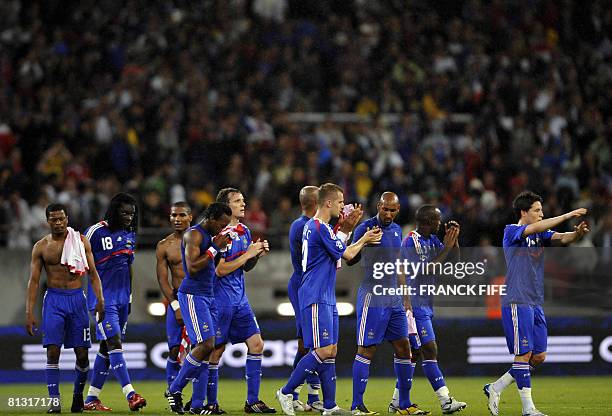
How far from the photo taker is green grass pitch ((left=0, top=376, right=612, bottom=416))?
13727 millimetres

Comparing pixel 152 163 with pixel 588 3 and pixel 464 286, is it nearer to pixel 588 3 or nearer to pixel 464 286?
pixel 464 286

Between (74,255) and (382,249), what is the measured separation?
3281mm

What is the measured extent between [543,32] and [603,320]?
10.0 meters

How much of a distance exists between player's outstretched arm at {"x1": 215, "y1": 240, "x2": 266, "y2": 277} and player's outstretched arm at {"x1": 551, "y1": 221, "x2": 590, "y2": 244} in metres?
3.06

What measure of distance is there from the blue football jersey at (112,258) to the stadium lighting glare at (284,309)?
15.7 ft

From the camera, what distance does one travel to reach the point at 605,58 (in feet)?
86.4

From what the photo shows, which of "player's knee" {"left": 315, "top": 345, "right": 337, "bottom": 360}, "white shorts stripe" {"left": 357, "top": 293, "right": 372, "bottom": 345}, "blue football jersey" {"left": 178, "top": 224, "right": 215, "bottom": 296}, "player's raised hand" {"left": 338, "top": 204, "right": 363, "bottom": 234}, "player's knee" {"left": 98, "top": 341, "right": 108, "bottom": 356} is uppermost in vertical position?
"player's raised hand" {"left": 338, "top": 204, "right": 363, "bottom": 234}

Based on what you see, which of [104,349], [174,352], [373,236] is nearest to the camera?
[373,236]

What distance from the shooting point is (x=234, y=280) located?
13250 mm

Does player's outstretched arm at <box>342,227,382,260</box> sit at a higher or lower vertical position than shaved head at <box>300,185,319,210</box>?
lower

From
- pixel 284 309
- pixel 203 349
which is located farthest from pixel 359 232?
pixel 284 309

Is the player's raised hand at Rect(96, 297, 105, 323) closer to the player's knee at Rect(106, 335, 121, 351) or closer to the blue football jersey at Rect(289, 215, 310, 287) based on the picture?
the player's knee at Rect(106, 335, 121, 351)

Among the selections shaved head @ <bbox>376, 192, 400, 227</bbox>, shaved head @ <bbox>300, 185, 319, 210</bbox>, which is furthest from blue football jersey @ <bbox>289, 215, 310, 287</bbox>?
shaved head @ <bbox>376, 192, 400, 227</bbox>

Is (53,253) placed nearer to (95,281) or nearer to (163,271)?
(95,281)
